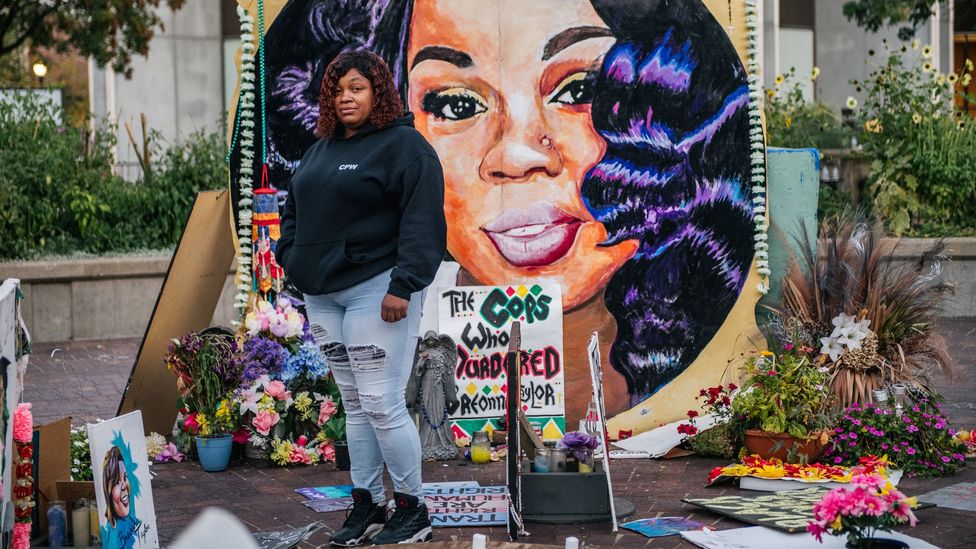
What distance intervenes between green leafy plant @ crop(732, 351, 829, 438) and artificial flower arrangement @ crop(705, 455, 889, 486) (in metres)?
0.18

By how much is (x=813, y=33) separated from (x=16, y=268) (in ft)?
52.0

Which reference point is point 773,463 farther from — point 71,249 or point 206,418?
point 71,249

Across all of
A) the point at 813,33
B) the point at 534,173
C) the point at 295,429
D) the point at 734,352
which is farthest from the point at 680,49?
the point at 813,33

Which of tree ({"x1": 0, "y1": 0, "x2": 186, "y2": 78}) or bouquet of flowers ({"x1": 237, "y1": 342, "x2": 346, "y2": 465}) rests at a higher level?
tree ({"x1": 0, "y1": 0, "x2": 186, "y2": 78})

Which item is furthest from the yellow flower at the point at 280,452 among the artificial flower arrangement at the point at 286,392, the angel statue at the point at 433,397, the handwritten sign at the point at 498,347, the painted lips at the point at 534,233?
the painted lips at the point at 534,233

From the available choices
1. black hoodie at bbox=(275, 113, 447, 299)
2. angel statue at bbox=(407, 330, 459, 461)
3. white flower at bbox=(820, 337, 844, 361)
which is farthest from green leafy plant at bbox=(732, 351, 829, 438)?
black hoodie at bbox=(275, 113, 447, 299)

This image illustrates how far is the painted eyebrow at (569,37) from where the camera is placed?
680cm

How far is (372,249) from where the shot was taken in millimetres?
4504

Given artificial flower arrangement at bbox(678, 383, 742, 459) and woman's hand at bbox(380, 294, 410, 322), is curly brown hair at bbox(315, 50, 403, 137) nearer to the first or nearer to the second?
woman's hand at bbox(380, 294, 410, 322)

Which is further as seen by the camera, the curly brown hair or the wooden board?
the wooden board

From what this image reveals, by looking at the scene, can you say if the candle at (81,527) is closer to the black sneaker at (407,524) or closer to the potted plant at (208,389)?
the black sneaker at (407,524)

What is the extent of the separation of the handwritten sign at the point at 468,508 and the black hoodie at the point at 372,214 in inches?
42.8

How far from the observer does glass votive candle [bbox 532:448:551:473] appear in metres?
4.98

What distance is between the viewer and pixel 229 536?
141 cm
